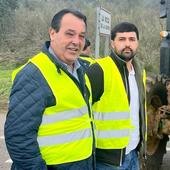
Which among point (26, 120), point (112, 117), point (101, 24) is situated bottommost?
point (112, 117)

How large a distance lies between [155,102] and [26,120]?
280cm

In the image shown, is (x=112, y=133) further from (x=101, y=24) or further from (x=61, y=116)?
(x=101, y=24)

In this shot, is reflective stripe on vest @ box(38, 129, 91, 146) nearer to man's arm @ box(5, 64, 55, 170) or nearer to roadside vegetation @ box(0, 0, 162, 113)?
man's arm @ box(5, 64, 55, 170)

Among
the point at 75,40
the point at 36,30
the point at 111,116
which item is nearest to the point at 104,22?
the point at 111,116

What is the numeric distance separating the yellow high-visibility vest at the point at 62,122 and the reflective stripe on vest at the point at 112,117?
602 mm

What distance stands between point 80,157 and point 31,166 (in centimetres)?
32

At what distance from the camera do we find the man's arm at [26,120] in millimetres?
2323

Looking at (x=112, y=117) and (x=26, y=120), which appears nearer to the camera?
(x=26, y=120)

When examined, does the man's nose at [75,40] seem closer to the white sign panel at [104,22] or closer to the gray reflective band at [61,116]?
the gray reflective band at [61,116]

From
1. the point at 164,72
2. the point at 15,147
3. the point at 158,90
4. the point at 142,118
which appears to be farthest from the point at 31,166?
the point at 164,72

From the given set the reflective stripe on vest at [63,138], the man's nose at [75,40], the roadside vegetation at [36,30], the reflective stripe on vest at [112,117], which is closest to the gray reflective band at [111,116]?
the reflective stripe on vest at [112,117]

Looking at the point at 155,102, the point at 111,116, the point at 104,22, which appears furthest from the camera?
the point at 104,22

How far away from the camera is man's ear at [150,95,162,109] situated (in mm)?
4883

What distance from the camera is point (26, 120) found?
2.33 metres
